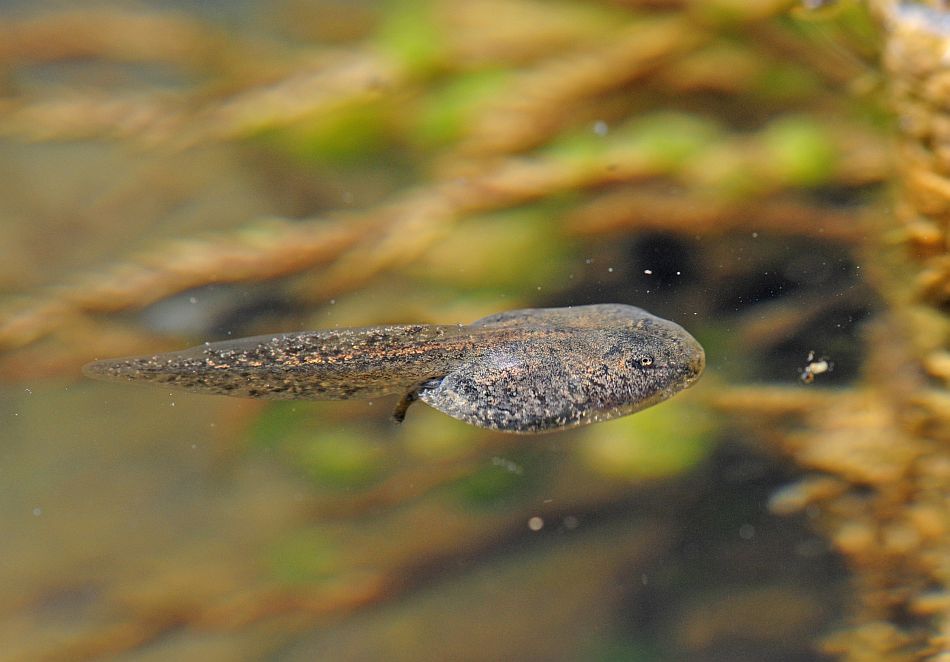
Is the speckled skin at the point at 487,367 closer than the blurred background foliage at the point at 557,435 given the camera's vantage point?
Yes

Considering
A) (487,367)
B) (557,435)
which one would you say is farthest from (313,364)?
(557,435)

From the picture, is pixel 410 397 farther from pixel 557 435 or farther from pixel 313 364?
pixel 557 435

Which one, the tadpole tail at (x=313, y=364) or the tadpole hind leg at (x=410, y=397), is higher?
the tadpole tail at (x=313, y=364)

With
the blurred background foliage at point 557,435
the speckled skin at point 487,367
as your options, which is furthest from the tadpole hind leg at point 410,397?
the blurred background foliage at point 557,435

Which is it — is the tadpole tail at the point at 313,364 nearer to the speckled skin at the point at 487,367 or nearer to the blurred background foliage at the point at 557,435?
the speckled skin at the point at 487,367

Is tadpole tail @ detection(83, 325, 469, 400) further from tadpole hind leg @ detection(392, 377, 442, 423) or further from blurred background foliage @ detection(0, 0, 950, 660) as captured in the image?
blurred background foliage @ detection(0, 0, 950, 660)

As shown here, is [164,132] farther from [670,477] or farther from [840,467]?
[840,467]

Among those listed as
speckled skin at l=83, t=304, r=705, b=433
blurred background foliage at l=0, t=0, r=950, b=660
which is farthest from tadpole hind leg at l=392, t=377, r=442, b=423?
blurred background foliage at l=0, t=0, r=950, b=660

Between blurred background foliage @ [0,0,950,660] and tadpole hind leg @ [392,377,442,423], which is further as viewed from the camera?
blurred background foliage @ [0,0,950,660]
